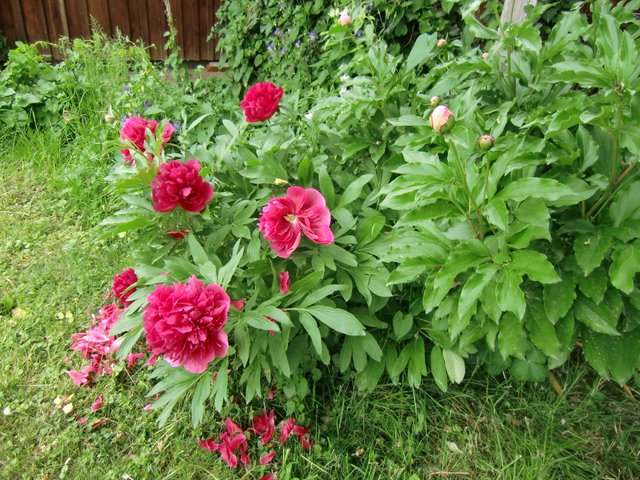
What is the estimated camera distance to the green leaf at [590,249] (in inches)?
45.3

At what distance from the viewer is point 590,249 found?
1183 mm

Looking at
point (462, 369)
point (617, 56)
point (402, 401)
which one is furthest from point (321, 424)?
point (617, 56)

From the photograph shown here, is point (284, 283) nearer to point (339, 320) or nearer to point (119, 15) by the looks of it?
point (339, 320)

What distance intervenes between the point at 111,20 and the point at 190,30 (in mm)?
872

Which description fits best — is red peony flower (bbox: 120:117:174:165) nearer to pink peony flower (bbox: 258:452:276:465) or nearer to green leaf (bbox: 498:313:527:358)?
pink peony flower (bbox: 258:452:276:465)

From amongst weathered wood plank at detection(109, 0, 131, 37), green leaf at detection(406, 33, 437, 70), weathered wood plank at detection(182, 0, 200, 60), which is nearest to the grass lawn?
green leaf at detection(406, 33, 437, 70)

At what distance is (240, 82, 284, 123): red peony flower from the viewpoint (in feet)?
5.46

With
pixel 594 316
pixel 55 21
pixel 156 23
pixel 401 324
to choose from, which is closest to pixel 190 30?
pixel 156 23

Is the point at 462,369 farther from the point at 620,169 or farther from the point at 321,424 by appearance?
the point at 620,169

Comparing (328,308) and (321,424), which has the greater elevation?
(328,308)

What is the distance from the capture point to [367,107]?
1.70 metres

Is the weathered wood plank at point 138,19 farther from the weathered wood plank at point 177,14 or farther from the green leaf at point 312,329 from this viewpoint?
the green leaf at point 312,329

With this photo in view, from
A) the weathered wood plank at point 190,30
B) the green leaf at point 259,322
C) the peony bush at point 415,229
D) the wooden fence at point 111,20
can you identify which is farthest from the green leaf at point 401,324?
the weathered wood plank at point 190,30

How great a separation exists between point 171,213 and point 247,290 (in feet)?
1.14
